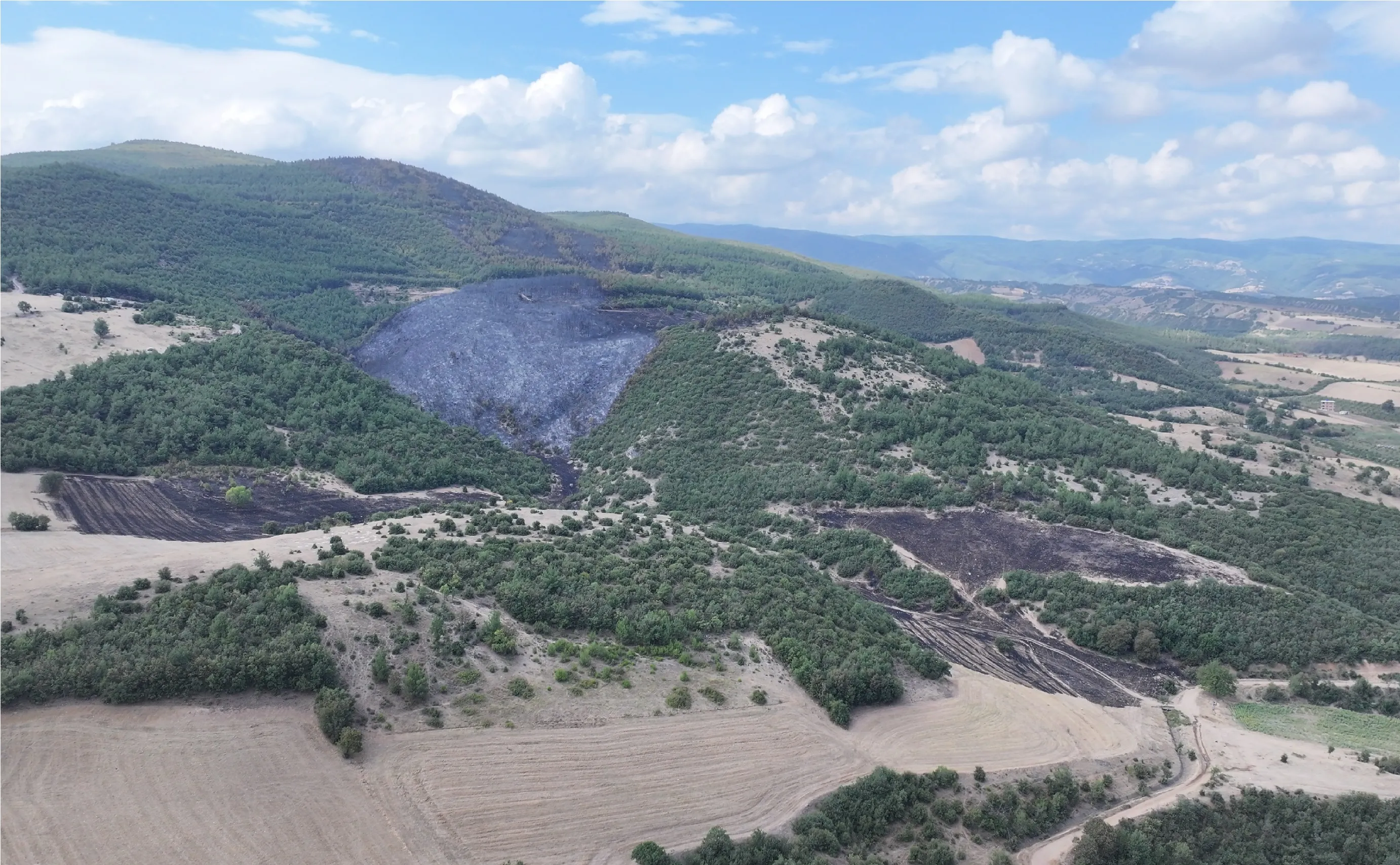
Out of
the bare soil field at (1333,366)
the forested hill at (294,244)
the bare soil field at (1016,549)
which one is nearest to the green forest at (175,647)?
the bare soil field at (1016,549)

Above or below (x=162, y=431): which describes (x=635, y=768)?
below

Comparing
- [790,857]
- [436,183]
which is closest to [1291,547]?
[790,857]

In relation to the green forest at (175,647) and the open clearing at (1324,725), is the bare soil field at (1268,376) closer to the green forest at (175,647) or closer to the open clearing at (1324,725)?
the open clearing at (1324,725)

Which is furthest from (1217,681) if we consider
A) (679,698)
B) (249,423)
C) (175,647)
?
(249,423)

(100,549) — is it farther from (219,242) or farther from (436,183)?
(436,183)

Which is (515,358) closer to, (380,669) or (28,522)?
(28,522)

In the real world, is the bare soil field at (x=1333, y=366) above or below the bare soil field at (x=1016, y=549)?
above
